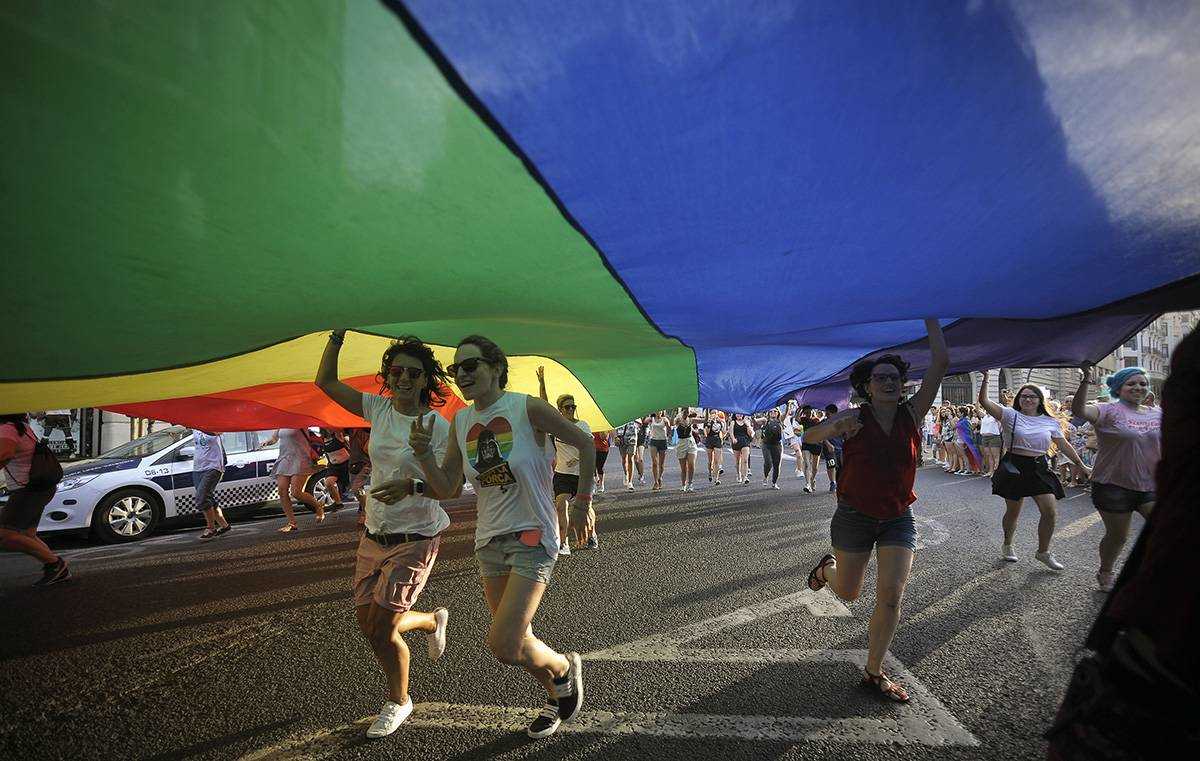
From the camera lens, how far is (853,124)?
6.29 feet

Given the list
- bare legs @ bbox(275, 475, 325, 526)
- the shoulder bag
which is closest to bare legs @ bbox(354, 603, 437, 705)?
the shoulder bag

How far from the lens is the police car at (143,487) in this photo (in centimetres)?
820

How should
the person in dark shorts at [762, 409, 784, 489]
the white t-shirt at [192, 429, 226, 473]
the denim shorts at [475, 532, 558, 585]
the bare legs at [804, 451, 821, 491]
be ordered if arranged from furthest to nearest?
the person in dark shorts at [762, 409, 784, 489] → the bare legs at [804, 451, 821, 491] → the white t-shirt at [192, 429, 226, 473] → the denim shorts at [475, 532, 558, 585]

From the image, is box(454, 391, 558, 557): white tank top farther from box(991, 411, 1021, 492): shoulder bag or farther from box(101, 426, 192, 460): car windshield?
box(101, 426, 192, 460): car windshield

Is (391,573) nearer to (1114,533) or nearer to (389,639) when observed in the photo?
(389,639)

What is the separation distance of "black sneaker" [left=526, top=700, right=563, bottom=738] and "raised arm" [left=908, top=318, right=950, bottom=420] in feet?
8.39

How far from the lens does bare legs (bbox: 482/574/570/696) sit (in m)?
2.62

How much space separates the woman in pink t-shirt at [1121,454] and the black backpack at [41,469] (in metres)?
9.46

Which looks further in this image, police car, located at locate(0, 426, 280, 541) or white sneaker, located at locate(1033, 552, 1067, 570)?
police car, located at locate(0, 426, 280, 541)

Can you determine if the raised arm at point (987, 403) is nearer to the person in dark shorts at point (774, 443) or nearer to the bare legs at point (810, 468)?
the bare legs at point (810, 468)

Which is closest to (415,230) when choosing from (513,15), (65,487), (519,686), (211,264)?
(211,264)

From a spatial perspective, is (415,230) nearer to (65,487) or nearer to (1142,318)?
(1142,318)

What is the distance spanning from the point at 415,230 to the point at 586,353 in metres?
3.48

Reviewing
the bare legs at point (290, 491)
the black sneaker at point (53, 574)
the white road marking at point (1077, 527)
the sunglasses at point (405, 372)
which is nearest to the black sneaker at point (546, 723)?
the sunglasses at point (405, 372)
